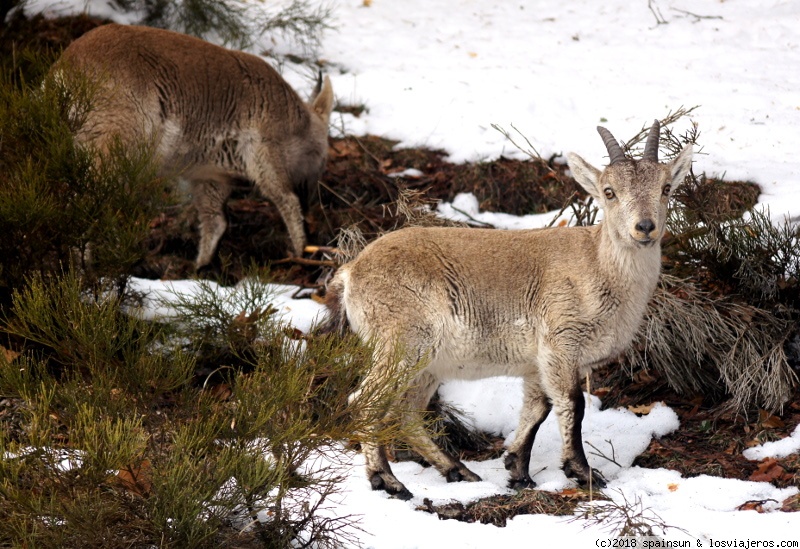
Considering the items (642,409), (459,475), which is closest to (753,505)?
(642,409)

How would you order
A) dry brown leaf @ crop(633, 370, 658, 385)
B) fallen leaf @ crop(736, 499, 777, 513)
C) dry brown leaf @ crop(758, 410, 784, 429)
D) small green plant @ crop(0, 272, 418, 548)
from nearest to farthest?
small green plant @ crop(0, 272, 418, 548)
fallen leaf @ crop(736, 499, 777, 513)
dry brown leaf @ crop(758, 410, 784, 429)
dry brown leaf @ crop(633, 370, 658, 385)

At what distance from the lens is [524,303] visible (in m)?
6.53

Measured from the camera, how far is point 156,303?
7711 millimetres

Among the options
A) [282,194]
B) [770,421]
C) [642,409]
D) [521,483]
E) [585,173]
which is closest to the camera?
[521,483]

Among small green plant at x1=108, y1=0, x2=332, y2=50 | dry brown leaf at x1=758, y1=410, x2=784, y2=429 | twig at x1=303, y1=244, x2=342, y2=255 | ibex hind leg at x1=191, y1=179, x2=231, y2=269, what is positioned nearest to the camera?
dry brown leaf at x1=758, y1=410, x2=784, y2=429

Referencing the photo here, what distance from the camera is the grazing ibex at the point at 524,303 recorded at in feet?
20.6

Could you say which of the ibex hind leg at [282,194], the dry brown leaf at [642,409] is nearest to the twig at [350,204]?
the ibex hind leg at [282,194]

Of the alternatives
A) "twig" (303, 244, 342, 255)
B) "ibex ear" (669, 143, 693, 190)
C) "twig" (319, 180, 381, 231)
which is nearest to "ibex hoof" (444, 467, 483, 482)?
"ibex ear" (669, 143, 693, 190)

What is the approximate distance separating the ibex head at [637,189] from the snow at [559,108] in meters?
1.61

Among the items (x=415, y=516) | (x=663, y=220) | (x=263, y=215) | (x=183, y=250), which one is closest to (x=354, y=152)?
(x=263, y=215)

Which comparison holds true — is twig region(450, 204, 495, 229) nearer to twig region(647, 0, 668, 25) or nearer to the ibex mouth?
the ibex mouth

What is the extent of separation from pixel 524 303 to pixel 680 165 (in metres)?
1.40

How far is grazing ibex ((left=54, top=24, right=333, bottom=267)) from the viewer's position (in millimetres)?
8711

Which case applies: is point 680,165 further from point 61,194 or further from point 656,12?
point 656,12
